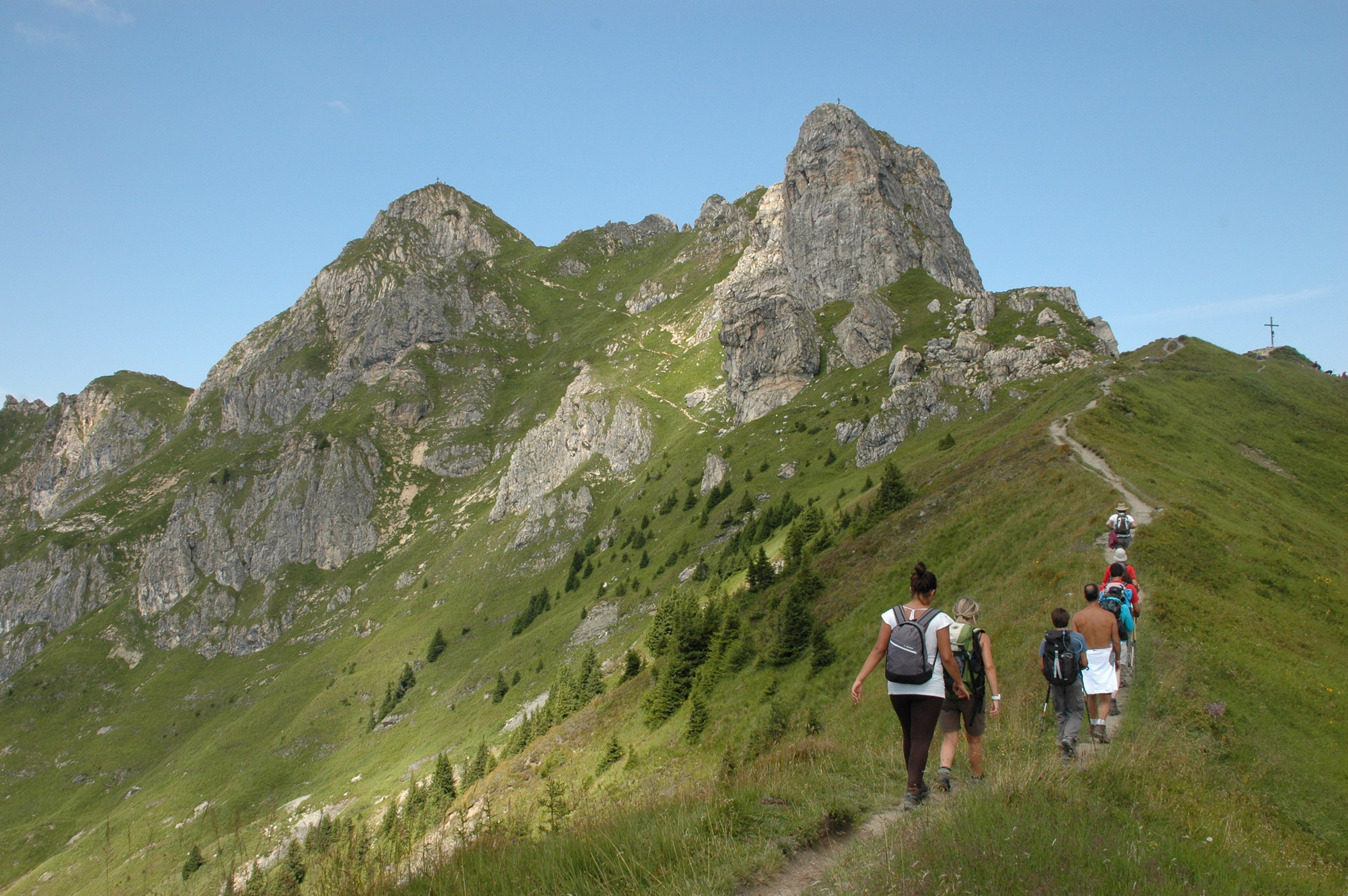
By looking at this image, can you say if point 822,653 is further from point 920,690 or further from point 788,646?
point 920,690

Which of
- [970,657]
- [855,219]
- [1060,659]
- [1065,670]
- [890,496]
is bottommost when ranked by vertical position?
[1065,670]

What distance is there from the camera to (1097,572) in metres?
23.1

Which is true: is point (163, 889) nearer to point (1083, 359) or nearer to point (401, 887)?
point (401, 887)

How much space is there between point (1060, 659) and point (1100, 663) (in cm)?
150

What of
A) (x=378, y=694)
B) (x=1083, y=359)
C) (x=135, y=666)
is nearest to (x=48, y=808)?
(x=135, y=666)

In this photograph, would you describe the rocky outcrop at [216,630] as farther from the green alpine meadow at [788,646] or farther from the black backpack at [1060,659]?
the black backpack at [1060,659]

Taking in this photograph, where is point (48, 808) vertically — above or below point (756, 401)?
below

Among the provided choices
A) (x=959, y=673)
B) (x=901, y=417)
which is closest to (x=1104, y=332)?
(x=901, y=417)

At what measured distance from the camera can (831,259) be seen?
181500 mm

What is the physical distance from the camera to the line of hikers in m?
9.37

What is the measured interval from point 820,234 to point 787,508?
4566 inches

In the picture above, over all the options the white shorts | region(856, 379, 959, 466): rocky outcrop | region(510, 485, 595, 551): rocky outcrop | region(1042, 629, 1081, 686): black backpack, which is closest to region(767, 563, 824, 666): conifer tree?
the white shorts

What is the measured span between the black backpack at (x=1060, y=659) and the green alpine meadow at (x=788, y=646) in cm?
131

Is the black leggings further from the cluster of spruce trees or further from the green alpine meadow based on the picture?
the cluster of spruce trees
